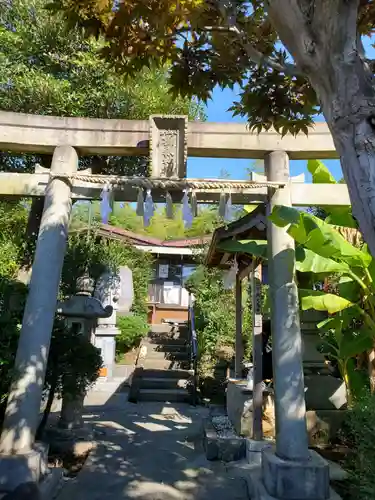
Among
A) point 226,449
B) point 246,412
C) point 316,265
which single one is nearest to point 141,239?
point 246,412

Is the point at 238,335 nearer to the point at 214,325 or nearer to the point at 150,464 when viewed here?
the point at 150,464

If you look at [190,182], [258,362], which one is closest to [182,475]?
[258,362]

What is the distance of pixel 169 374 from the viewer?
1208 cm

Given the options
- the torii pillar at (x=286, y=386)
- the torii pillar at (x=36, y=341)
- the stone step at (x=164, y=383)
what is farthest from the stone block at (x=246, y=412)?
the stone step at (x=164, y=383)

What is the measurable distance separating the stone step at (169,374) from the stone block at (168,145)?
310 inches

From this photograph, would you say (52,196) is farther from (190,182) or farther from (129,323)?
(129,323)

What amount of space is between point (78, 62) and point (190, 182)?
21.6 feet

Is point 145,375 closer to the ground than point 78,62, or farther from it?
closer to the ground

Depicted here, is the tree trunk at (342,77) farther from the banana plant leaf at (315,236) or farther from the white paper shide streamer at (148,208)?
the white paper shide streamer at (148,208)

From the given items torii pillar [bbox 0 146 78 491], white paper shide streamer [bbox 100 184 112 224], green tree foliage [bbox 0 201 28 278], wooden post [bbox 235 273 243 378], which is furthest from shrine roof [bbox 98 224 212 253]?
white paper shide streamer [bbox 100 184 112 224]

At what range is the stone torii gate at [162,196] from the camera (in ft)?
15.8

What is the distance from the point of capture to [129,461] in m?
6.42

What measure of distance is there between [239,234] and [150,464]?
13.4 feet

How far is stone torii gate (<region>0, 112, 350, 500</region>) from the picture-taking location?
189 inches
